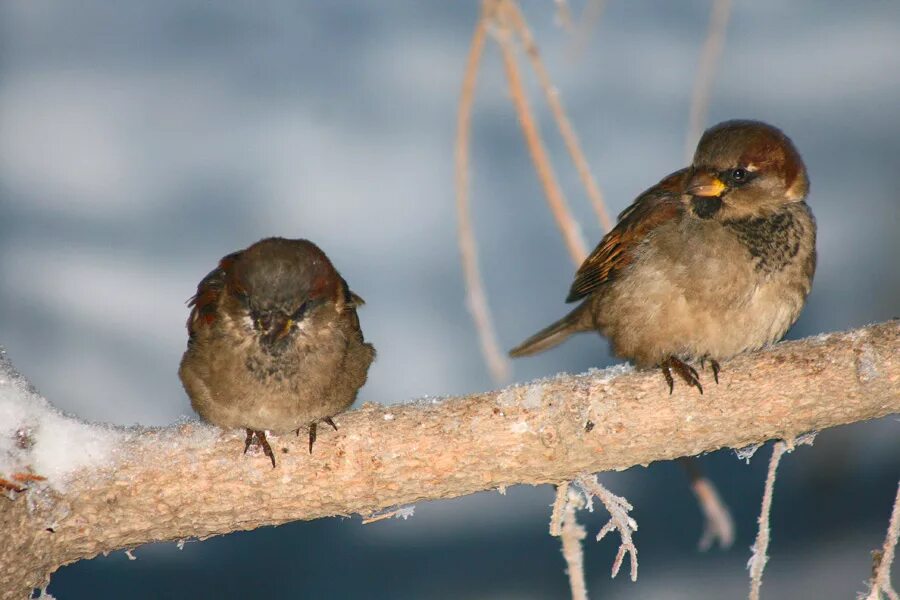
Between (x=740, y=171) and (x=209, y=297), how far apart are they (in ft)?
6.18

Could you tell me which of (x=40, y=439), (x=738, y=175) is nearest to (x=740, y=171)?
(x=738, y=175)

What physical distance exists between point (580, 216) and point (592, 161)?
0.32 metres

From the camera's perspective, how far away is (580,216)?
5.28m

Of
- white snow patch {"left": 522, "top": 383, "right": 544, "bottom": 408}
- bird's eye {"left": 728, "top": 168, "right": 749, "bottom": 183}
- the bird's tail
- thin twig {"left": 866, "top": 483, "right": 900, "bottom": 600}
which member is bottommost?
thin twig {"left": 866, "top": 483, "right": 900, "bottom": 600}

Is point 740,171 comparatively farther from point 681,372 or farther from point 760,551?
point 760,551

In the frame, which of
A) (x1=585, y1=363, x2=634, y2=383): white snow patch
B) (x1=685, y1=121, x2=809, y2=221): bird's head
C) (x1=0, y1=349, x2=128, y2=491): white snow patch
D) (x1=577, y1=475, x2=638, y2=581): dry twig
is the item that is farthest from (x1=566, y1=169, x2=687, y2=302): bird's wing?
(x1=0, y1=349, x2=128, y2=491): white snow patch

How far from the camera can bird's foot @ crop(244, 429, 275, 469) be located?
3000 mm

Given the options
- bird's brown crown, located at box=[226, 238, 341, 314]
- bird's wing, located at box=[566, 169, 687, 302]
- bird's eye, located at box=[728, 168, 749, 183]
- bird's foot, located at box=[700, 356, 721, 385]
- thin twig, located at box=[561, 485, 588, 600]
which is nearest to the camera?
thin twig, located at box=[561, 485, 588, 600]

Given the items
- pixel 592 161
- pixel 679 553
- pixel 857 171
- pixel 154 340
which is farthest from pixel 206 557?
pixel 857 171

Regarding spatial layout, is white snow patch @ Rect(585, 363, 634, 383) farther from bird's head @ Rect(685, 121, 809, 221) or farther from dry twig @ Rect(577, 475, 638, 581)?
bird's head @ Rect(685, 121, 809, 221)

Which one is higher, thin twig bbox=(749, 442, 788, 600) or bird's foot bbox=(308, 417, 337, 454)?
bird's foot bbox=(308, 417, 337, 454)

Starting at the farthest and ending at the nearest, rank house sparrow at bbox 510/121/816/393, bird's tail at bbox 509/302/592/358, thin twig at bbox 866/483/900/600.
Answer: bird's tail at bbox 509/302/592/358
house sparrow at bbox 510/121/816/393
thin twig at bbox 866/483/900/600

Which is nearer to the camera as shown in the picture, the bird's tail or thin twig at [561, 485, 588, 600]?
thin twig at [561, 485, 588, 600]

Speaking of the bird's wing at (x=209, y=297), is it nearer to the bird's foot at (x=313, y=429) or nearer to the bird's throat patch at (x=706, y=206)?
the bird's foot at (x=313, y=429)
